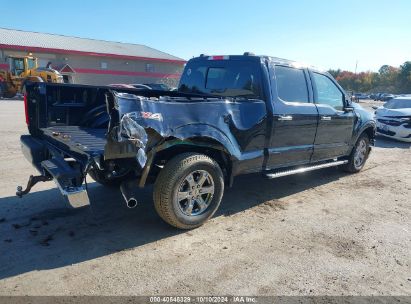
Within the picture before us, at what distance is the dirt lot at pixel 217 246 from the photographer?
9.84 feet

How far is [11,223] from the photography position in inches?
156

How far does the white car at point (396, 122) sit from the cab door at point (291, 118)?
7.50 m

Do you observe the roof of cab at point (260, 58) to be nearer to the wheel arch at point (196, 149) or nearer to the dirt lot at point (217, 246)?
the wheel arch at point (196, 149)

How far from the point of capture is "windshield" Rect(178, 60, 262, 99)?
15.5ft

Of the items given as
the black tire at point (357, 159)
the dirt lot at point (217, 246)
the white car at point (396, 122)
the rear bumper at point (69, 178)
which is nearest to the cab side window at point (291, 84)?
the dirt lot at point (217, 246)

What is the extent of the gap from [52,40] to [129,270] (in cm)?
3934

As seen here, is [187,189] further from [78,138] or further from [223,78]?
[223,78]

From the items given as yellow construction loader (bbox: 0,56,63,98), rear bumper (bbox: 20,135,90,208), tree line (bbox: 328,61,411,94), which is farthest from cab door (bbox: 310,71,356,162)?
tree line (bbox: 328,61,411,94)

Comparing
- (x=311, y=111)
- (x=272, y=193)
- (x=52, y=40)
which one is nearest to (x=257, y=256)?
(x=272, y=193)

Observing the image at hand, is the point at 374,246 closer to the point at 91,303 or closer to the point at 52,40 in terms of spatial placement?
the point at 91,303

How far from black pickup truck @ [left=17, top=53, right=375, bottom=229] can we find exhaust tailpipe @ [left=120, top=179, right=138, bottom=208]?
11 millimetres

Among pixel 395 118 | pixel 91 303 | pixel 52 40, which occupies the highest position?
pixel 52 40

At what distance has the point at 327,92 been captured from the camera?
19.3 feet

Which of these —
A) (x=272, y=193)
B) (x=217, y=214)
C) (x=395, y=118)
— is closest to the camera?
(x=217, y=214)
